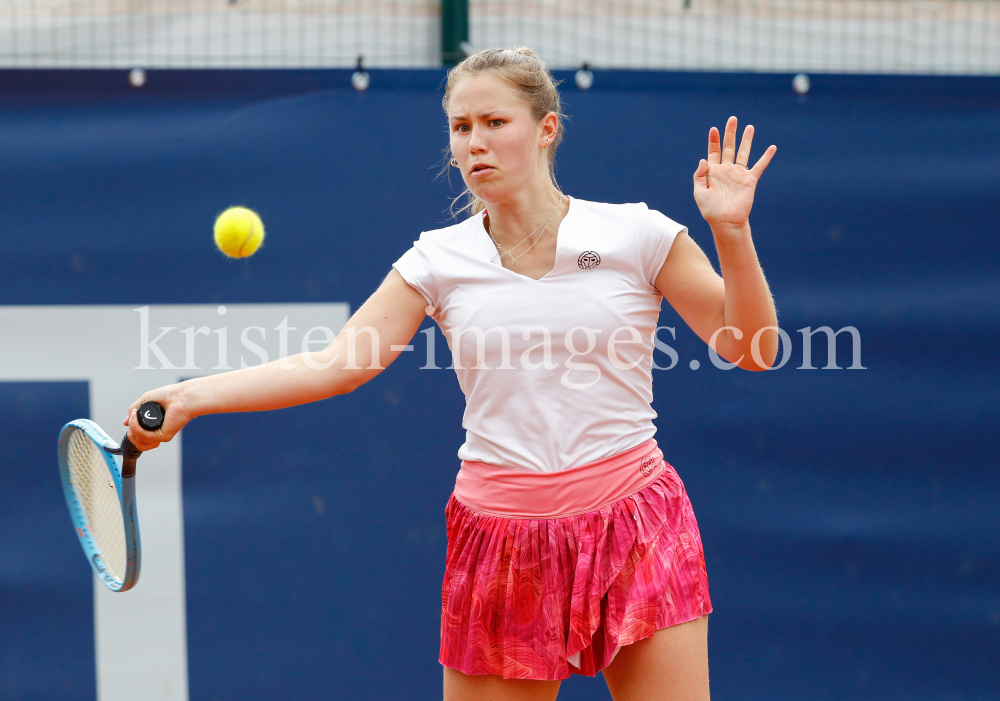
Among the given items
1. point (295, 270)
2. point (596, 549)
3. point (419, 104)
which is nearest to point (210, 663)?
point (295, 270)

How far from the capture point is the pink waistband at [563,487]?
1.66 metres

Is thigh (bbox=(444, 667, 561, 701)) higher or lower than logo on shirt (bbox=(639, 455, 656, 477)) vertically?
lower

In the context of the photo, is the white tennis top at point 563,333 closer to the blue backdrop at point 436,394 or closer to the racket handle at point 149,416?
the racket handle at point 149,416

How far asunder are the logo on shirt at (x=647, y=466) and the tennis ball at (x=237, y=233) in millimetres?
1262

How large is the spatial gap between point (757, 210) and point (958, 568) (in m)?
1.26

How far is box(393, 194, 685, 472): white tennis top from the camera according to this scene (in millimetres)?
1648

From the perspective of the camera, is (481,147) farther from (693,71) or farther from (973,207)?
(973,207)

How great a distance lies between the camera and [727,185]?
156cm

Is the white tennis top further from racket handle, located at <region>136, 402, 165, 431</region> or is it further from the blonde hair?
racket handle, located at <region>136, 402, 165, 431</region>

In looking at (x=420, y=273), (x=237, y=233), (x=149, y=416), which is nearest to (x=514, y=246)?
(x=420, y=273)

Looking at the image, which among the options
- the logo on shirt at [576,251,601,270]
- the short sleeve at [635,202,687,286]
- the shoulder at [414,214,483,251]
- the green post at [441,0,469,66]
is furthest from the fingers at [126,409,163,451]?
the green post at [441,0,469,66]

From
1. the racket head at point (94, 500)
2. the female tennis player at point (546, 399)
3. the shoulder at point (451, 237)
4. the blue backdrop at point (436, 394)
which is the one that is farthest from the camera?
the blue backdrop at point (436, 394)

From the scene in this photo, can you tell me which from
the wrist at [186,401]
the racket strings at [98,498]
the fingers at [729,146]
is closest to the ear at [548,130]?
the fingers at [729,146]

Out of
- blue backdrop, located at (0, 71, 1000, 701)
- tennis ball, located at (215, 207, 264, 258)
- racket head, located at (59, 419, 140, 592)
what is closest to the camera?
racket head, located at (59, 419, 140, 592)
